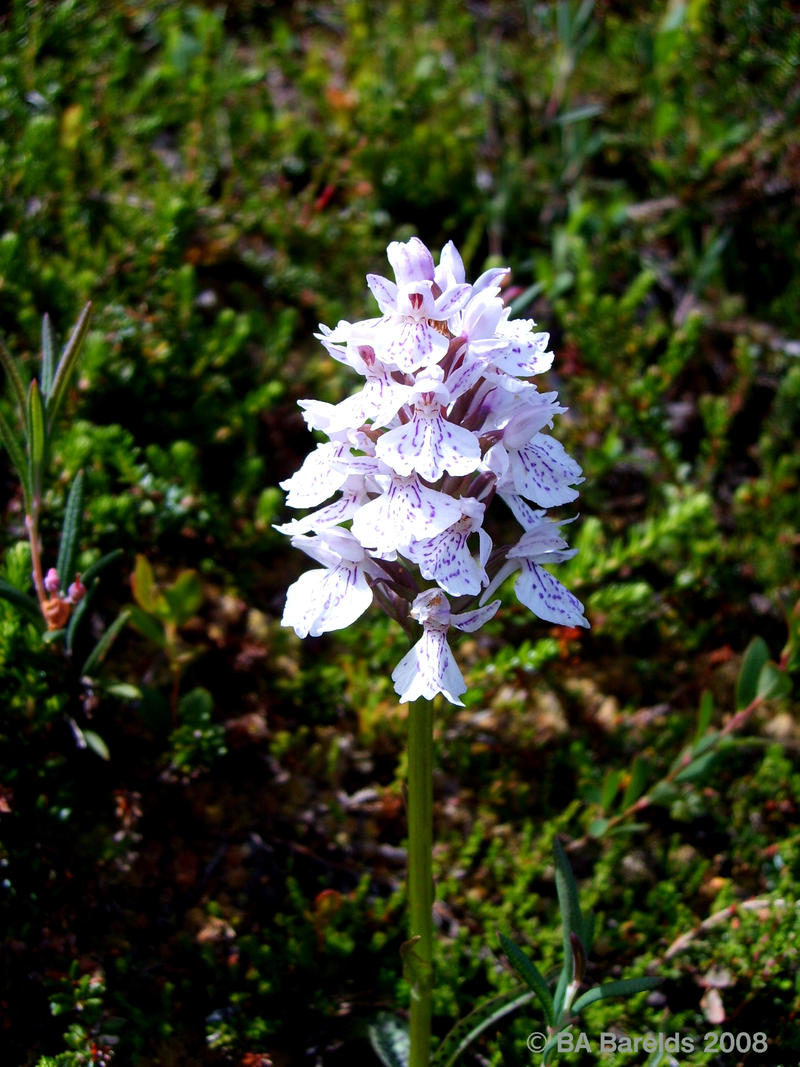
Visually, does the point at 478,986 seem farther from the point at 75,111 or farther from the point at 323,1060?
the point at 75,111

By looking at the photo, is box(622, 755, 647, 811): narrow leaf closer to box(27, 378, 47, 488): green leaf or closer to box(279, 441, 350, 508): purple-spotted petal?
box(279, 441, 350, 508): purple-spotted petal

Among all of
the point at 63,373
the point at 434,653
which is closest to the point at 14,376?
the point at 63,373

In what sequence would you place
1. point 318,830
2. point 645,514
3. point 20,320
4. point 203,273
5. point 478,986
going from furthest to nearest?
point 203,273 < point 645,514 < point 20,320 < point 318,830 < point 478,986

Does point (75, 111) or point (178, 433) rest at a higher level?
point (75, 111)

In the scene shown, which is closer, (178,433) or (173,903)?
(173,903)

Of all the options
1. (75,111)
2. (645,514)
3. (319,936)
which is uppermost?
(75,111)

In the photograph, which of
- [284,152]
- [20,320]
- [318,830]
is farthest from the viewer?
[284,152]

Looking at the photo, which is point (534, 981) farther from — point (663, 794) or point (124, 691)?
point (124, 691)

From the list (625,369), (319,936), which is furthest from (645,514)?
(319,936)
